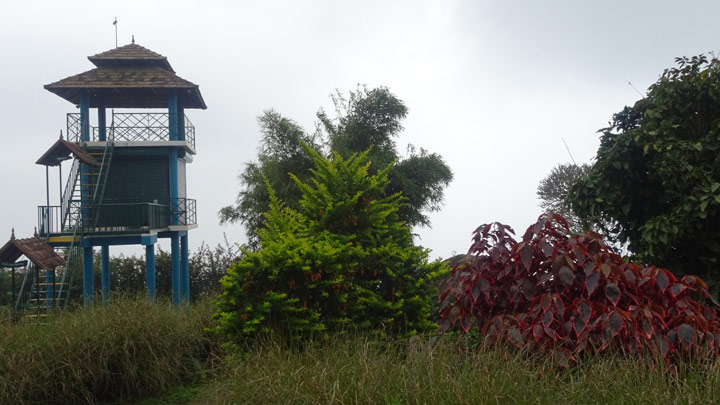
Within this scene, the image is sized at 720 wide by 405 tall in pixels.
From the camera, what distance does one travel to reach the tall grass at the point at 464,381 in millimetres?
→ 4523

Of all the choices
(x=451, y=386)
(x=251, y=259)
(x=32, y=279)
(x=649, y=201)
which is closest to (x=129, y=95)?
(x=32, y=279)

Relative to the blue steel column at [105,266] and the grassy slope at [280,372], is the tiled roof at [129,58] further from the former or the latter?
the grassy slope at [280,372]

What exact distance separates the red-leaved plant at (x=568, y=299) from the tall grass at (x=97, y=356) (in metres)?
4.21

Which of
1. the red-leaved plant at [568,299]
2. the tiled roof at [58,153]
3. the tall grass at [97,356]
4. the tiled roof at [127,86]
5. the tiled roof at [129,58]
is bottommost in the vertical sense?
the tall grass at [97,356]

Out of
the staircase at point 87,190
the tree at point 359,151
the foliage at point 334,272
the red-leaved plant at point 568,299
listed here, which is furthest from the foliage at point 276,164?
the red-leaved plant at point 568,299

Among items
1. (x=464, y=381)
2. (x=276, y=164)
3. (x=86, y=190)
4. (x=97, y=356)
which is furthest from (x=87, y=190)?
(x=464, y=381)

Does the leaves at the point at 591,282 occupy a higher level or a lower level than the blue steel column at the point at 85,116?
lower

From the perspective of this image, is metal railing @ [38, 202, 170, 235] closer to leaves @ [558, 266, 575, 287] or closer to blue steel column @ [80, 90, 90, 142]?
blue steel column @ [80, 90, 90, 142]

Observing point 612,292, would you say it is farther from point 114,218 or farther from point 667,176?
point 114,218

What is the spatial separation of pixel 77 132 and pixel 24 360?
1394 centimetres

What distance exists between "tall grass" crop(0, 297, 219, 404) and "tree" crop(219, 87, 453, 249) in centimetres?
1304

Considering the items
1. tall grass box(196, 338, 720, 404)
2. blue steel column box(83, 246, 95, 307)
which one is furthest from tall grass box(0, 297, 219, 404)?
blue steel column box(83, 246, 95, 307)

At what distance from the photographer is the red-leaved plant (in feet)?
17.6

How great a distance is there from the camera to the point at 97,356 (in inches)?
325
